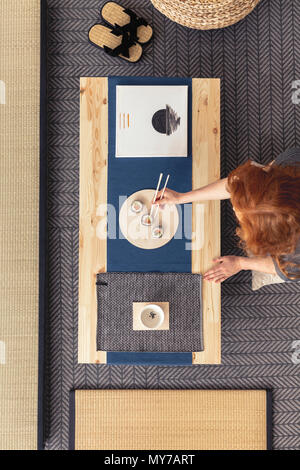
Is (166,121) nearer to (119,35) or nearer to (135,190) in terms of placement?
(135,190)

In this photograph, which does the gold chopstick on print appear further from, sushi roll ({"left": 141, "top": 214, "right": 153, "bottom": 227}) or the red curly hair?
the red curly hair

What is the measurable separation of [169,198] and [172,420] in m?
1.07

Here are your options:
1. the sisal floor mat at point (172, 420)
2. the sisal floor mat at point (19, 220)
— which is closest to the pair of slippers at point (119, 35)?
the sisal floor mat at point (19, 220)

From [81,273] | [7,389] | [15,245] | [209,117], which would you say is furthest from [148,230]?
[7,389]

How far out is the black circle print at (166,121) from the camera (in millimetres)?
1333

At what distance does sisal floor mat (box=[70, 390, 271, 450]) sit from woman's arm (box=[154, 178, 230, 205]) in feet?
3.11

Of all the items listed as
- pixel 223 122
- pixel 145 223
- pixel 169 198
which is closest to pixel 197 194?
pixel 169 198

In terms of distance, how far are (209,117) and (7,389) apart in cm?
149

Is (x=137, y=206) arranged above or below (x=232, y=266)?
above

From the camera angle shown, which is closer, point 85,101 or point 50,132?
point 85,101

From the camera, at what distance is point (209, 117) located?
1.34m

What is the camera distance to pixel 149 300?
4.35 feet

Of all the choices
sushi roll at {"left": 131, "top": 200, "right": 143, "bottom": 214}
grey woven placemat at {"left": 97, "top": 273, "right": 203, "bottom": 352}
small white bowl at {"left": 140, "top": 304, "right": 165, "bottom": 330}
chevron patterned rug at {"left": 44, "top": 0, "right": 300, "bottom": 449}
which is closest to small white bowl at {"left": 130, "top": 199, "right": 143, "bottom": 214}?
sushi roll at {"left": 131, "top": 200, "right": 143, "bottom": 214}
